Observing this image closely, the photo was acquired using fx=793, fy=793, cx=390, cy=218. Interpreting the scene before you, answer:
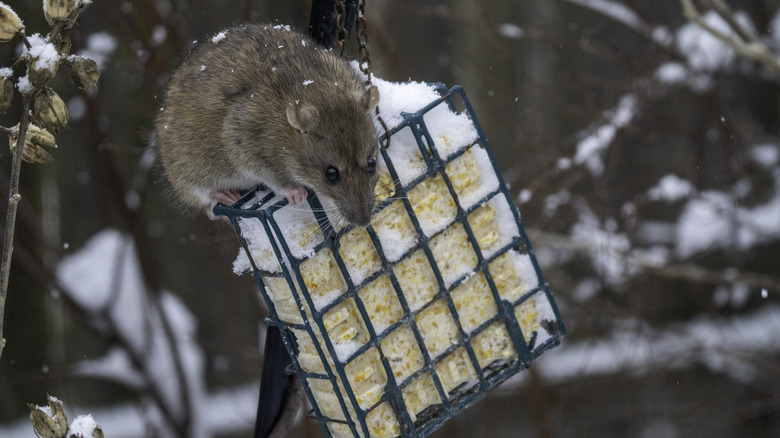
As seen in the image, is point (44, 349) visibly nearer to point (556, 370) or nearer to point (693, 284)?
point (556, 370)

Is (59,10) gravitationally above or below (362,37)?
below

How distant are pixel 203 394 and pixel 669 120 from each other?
344 cm

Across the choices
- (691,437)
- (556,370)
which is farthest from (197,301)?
(691,437)

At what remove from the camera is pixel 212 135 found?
2.63 meters

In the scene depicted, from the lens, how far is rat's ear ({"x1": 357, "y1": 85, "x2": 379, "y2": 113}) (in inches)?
89.9

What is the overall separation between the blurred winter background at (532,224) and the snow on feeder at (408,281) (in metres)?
1.13

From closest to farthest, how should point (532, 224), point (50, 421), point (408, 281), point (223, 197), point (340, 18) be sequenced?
1. point (50, 421)
2. point (340, 18)
3. point (408, 281)
4. point (223, 197)
5. point (532, 224)

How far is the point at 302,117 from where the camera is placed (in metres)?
2.42

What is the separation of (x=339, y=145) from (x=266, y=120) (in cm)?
28

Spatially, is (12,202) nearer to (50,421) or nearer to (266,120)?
(50,421)

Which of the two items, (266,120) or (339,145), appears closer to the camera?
(339,145)

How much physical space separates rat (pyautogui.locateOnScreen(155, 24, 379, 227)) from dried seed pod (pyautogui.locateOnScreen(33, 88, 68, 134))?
0.95m

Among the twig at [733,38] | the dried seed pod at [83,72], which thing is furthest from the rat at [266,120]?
the twig at [733,38]

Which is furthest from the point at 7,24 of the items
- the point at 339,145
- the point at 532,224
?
the point at 532,224
